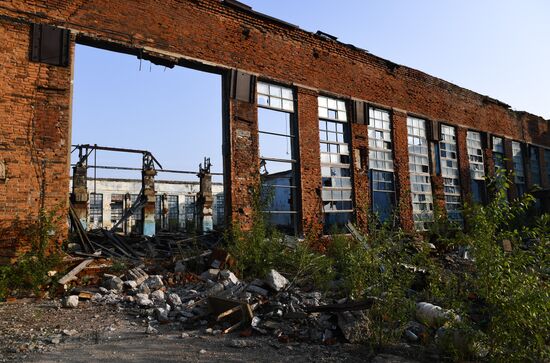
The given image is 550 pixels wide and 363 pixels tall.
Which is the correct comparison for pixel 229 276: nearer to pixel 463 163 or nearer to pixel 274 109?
pixel 274 109

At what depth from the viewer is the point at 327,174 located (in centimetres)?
1175

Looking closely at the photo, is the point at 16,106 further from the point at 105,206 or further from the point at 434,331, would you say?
the point at 105,206

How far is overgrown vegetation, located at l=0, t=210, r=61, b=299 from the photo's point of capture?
21.1 ft

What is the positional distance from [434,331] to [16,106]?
788 cm

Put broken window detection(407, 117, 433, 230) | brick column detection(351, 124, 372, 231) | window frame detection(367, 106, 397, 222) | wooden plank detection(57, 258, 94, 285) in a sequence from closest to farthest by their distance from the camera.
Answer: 1. wooden plank detection(57, 258, 94, 285)
2. brick column detection(351, 124, 372, 231)
3. window frame detection(367, 106, 397, 222)
4. broken window detection(407, 117, 433, 230)

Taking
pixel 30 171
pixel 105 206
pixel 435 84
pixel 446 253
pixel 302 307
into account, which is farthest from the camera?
pixel 105 206

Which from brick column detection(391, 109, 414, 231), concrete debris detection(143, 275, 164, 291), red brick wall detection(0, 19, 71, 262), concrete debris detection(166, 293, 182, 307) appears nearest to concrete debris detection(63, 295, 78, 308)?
concrete debris detection(143, 275, 164, 291)

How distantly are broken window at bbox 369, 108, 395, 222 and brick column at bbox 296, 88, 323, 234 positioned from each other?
241 cm

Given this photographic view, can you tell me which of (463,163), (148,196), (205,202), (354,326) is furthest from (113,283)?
(463,163)

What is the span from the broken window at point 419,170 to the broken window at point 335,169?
3307 millimetres

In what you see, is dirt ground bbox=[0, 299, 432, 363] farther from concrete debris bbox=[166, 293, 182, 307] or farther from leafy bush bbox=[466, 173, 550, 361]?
leafy bush bbox=[466, 173, 550, 361]

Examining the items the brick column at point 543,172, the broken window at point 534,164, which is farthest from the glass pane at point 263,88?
the brick column at point 543,172

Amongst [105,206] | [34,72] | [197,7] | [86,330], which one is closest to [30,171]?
[34,72]

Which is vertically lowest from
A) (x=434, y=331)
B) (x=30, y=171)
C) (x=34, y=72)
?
(x=434, y=331)
